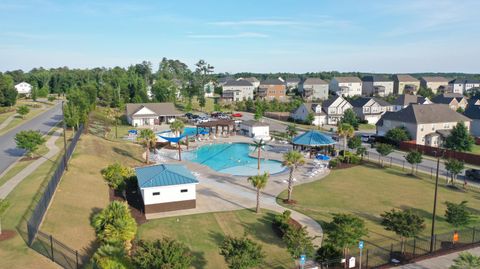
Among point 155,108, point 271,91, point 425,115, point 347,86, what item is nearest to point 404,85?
point 347,86

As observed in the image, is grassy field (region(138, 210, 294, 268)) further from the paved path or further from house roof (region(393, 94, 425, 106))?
house roof (region(393, 94, 425, 106))

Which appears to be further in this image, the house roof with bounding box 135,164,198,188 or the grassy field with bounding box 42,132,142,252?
the house roof with bounding box 135,164,198,188

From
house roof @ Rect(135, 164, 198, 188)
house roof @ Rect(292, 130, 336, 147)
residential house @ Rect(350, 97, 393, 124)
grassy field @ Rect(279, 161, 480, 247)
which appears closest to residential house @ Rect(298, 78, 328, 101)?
residential house @ Rect(350, 97, 393, 124)

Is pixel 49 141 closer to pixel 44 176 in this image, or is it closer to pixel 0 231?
pixel 44 176

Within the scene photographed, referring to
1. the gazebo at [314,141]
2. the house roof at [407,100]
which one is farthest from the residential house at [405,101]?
the gazebo at [314,141]

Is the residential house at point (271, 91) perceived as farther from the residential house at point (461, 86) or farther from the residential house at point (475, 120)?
the residential house at point (461, 86)
